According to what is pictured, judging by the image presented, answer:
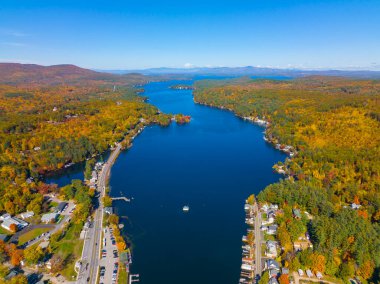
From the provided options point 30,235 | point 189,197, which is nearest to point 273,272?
point 189,197

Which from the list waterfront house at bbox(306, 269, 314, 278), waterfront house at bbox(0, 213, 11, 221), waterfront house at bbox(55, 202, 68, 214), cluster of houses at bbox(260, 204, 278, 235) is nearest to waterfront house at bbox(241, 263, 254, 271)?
waterfront house at bbox(306, 269, 314, 278)

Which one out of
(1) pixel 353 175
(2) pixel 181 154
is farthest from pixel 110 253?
(1) pixel 353 175

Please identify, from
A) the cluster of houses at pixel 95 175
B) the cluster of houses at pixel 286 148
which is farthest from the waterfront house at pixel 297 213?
the cluster of houses at pixel 95 175

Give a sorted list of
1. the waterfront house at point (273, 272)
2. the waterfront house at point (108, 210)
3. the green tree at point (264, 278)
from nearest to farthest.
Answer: the green tree at point (264, 278) < the waterfront house at point (273, 272) < the waterfront house at point (108, 210)

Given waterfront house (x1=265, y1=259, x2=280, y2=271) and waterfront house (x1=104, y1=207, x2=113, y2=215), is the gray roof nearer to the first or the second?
waterfront house (x1=104, y1=207, x2=113, y2=215)

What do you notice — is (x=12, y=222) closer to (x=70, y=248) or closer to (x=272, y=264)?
(x=70, y=248)

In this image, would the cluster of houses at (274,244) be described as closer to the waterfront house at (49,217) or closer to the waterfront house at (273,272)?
the waterfront house at (273,272)

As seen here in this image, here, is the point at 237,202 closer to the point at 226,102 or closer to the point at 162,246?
the point at 162,246
